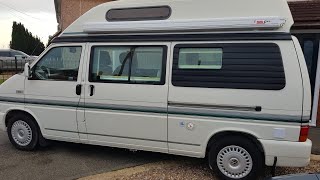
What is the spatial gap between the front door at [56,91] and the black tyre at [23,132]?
0.21m

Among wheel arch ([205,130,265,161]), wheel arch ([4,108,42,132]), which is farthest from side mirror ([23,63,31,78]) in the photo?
wheel arch ([205,130,265,161])

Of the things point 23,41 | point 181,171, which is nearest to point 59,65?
point 181,171

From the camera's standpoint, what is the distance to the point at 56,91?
215 inches

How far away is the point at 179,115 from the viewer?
4754mm

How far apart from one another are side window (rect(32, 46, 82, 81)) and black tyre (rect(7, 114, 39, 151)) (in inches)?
31.5

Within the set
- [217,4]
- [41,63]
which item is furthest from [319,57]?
[41,63]

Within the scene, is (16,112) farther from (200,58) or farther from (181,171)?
(200,58)

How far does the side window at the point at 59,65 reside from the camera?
5402mm

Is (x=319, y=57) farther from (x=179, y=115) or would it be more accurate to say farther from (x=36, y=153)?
(x=36, y=153)

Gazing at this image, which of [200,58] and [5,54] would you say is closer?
[200,58]

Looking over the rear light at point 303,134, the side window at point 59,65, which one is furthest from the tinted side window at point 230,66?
the side window at point 59,65

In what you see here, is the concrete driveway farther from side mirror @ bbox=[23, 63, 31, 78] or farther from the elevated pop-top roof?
the elevated pop-top roof

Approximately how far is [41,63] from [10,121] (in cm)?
121

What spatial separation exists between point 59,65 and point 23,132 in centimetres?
139
